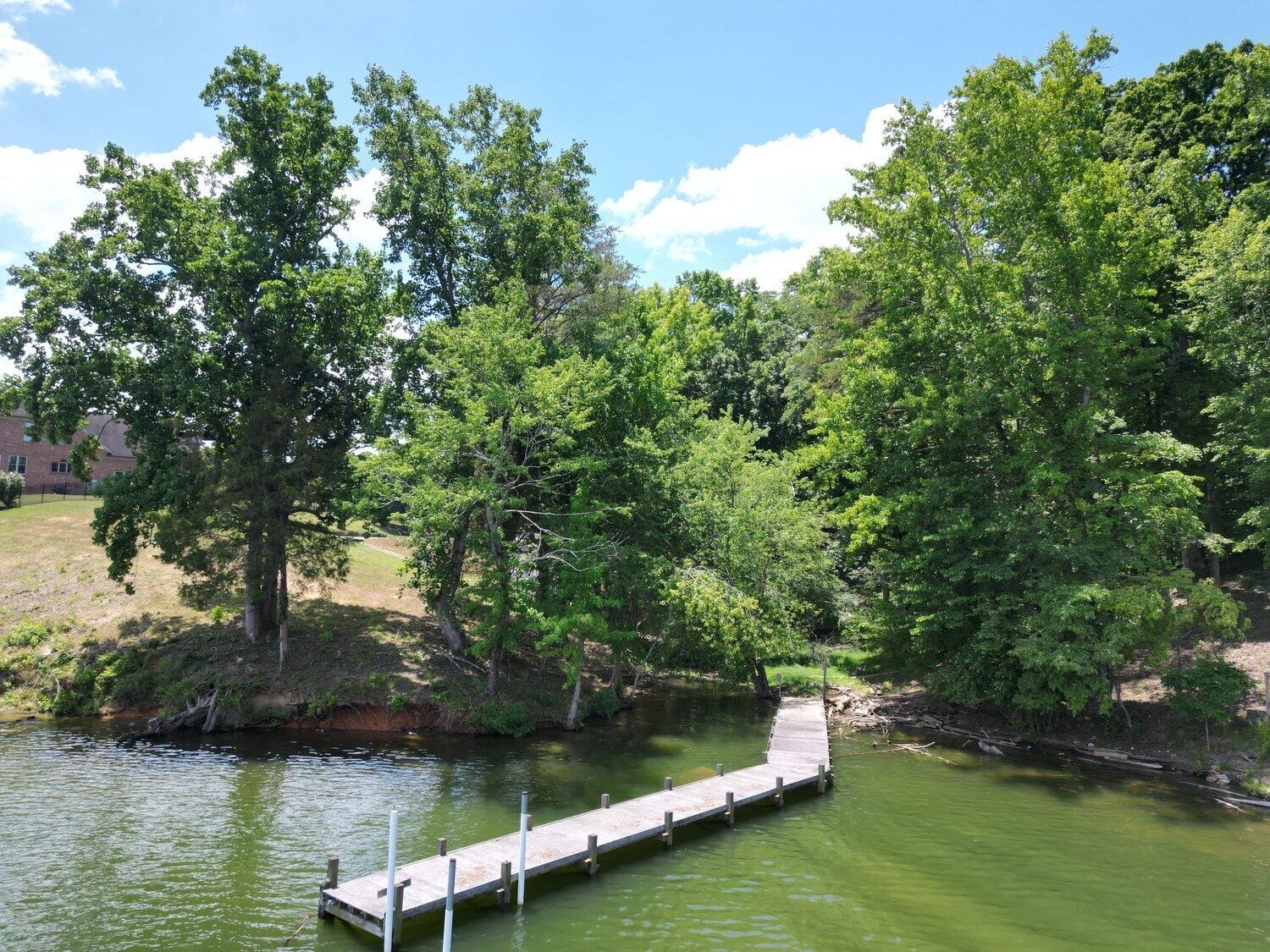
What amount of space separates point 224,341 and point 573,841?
23.3 meters

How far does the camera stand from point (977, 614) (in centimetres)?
2605

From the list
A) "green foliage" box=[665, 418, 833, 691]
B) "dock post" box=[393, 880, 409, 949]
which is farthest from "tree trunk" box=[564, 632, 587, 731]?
"dock post" box=[393, 880, 409, 949]

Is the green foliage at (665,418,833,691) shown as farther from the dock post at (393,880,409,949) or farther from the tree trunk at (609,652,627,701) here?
the dock post at (393,880,409,949)

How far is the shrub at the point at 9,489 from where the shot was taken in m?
48.1

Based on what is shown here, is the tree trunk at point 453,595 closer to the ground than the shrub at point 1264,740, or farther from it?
farther from it

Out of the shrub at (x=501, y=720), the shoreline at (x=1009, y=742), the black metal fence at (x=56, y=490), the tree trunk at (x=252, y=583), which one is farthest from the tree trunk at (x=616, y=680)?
the black metal fence at (x=56, y=490)

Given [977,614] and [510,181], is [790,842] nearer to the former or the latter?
[977,614]

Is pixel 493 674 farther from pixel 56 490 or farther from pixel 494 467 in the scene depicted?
pixel 56 490

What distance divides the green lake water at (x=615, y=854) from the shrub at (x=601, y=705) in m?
4.64

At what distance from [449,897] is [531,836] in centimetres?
499

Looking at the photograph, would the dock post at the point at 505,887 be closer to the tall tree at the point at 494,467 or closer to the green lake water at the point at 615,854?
the green lake water at the point at 615,854

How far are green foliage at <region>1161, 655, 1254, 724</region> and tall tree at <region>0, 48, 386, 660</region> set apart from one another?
28.0 meters

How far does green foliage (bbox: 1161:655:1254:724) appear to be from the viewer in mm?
23047

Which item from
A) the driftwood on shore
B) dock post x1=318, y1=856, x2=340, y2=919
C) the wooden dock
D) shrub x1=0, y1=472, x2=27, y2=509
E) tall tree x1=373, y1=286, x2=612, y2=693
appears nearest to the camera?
the wooden dock
